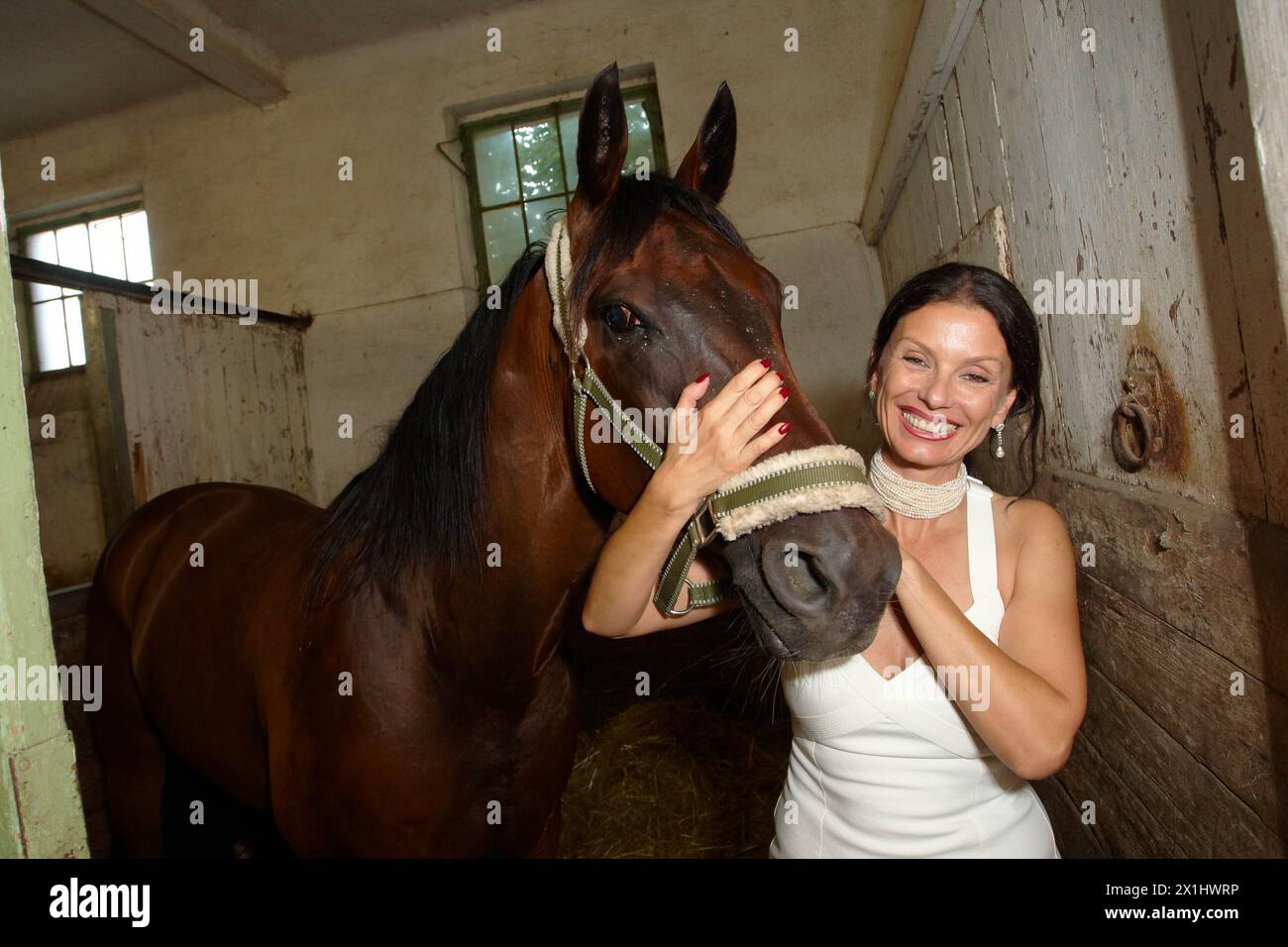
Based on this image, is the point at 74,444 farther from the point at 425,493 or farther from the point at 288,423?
the point at 425,493

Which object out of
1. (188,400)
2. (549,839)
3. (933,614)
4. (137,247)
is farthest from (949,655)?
(137,247)

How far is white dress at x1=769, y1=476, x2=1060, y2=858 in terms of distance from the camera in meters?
1.13

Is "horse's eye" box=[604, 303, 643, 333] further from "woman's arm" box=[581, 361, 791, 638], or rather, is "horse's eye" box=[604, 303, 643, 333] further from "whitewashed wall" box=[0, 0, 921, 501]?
"whitewashed wall" box=[0, 0, 921, 501]

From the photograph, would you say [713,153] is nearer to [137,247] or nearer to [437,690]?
[437,690]

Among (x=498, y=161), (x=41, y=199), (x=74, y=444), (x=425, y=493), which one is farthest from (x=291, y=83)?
(x=425, y=493)

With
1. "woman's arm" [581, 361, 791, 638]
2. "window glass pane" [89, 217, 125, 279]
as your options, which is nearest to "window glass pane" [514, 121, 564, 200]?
"window glass pane" [89, 217, 125, 279]

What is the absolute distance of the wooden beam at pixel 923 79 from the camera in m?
1.88

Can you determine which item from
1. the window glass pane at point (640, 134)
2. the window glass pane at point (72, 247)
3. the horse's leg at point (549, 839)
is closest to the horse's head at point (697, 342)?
the horse's leg at point (549, 839)

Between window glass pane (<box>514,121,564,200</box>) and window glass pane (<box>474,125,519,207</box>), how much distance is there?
3.1 inches

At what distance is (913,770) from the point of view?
3.73 ft

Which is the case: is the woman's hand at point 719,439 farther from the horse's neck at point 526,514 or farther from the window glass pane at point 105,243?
the window glass pane at point 105,243

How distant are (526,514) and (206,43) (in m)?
5.38

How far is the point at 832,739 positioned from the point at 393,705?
934mm
